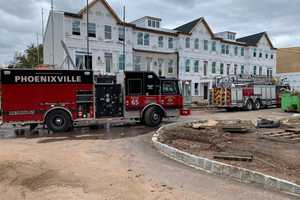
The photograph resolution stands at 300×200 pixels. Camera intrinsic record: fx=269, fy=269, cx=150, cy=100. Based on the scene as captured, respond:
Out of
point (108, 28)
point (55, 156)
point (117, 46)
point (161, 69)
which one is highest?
point (108, 28)

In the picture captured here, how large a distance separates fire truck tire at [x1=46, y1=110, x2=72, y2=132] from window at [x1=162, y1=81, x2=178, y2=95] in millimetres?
5347

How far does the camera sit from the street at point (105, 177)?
498cm

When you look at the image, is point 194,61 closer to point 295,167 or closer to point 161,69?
point 161,69

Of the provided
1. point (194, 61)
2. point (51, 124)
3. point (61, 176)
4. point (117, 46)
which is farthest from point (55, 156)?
point (194, 61)

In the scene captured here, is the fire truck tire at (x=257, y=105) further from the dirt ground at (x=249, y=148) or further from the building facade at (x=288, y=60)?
the building facade at (x=288, y=60)

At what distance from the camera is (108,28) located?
95.9 ft

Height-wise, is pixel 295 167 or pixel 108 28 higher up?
pixel 108 28

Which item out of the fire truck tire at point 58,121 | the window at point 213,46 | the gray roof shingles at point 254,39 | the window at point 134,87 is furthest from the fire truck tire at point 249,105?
the gray roof shingles at point 254,39

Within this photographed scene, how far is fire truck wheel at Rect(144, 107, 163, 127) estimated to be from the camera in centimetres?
1446

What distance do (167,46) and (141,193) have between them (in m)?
30.9

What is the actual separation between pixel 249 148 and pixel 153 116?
22.4ft

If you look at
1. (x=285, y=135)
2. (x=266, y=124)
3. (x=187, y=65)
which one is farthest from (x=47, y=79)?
(x=187, y=65)

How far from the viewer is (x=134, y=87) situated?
1424 centimetres

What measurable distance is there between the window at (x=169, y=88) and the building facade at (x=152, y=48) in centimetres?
1035
